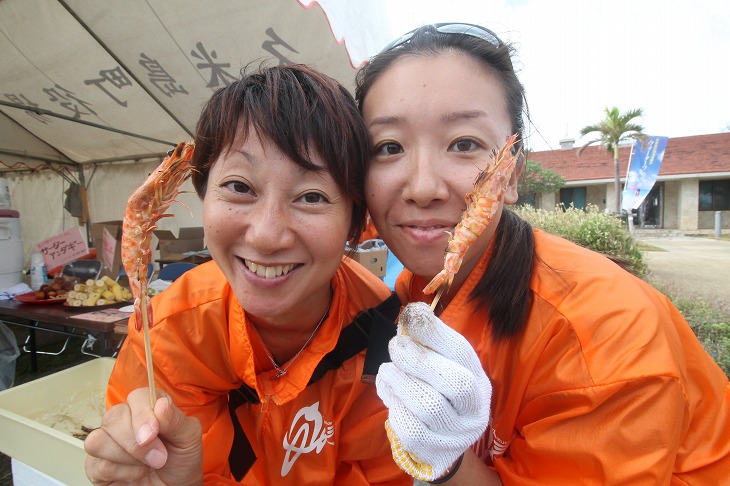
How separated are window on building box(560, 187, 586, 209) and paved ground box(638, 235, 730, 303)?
8.11 metres

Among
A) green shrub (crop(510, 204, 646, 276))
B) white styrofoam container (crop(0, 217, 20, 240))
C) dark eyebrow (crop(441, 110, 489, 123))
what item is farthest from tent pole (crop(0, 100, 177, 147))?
green shrub (crop(510, 204, 646, 276))

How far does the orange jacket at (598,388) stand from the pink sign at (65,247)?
4.95 meters

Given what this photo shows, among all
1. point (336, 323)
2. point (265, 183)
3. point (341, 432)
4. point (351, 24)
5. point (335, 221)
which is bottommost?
point (341, 432)

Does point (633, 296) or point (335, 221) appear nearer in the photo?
point (633, 296)

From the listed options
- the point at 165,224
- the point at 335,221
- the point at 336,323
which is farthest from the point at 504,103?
the point at 165,224

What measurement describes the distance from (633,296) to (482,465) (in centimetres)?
70

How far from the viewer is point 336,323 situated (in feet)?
5.19

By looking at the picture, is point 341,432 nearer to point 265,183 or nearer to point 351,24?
point 265,183

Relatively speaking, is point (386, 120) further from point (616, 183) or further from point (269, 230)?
point (616, 183)

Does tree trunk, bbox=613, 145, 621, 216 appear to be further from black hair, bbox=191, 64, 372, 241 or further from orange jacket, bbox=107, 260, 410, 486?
black hair, bbox=191, 64, 372, 241

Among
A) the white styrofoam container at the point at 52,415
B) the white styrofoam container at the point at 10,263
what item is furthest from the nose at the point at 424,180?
the white styrofoam container at the point at 10,263

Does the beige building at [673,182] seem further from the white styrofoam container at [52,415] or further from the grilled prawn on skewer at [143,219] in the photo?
the grilled prawn on skewer at [143,219]

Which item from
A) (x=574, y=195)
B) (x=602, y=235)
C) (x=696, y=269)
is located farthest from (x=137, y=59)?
(x=574, y=195)

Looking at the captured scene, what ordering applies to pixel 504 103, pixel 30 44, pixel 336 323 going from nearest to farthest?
pixel 504 103 < pixel 336 323 < pixel 30 44
